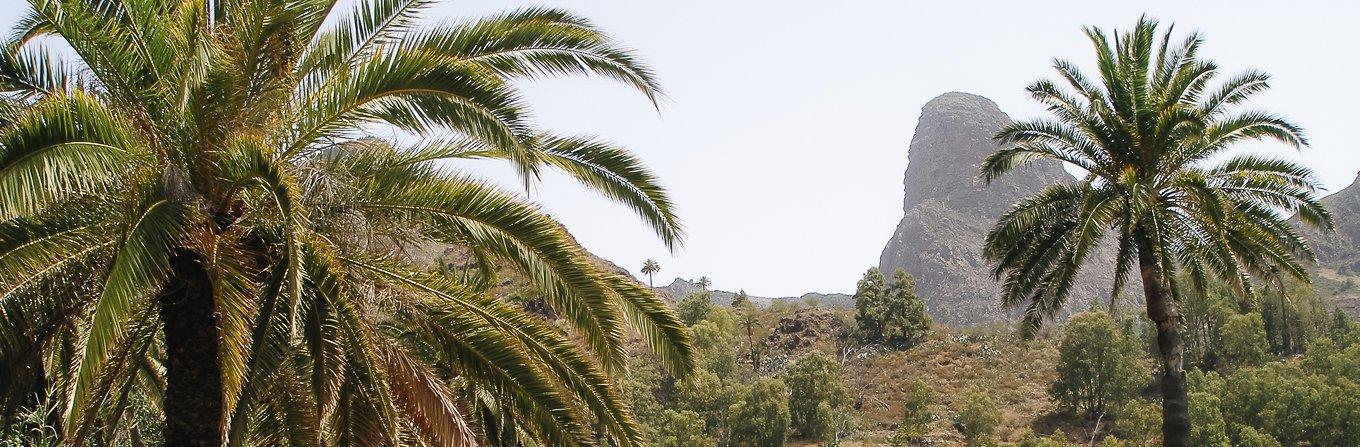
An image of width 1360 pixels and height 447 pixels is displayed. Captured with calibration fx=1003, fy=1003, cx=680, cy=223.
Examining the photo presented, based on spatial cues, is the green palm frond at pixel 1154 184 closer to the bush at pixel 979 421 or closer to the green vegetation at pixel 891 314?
the bush at pixel 979 421

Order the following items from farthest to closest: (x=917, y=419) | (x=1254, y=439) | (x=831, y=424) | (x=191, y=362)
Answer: (x=831, y=424) < (x=917, y=419) < (x=1254, y=439) < (x=191, y=362)

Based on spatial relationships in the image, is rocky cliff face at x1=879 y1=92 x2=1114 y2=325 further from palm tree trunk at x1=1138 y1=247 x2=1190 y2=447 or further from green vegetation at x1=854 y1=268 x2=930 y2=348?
palm tree trunk at x1=1138 y1=247 x2=1190 y2=447

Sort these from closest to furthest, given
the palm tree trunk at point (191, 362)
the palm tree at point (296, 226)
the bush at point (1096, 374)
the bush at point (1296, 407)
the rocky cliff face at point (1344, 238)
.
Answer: the palm tree at point (296, 226)
the palm tree trunk at point (191, 362)
the bush at point (1296, 407)
the bush at point (1096, 374)
the rocky cliff face at point (1344, 238)

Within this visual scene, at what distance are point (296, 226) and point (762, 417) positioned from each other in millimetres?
41623

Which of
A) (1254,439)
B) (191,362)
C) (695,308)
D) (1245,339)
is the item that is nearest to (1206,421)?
(1254,439)

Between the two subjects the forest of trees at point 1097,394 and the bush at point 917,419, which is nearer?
the forest of trees at point 1097,394

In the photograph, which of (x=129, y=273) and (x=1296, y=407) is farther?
(x=1296, y=407)

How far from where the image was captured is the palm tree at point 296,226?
18.6 feet

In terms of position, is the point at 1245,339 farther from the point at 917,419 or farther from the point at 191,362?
the point at 191,362

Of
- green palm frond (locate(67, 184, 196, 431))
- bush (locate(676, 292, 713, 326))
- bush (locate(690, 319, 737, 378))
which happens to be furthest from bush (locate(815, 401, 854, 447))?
green palm frond (locate(67, 184, 196, 431))

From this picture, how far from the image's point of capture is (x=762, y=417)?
4566 cm

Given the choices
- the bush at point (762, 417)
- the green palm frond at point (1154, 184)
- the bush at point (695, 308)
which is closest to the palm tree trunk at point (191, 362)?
the green palm frond at point (1154, 184)

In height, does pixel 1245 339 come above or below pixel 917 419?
above

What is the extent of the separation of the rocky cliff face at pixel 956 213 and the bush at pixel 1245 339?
269 ft
